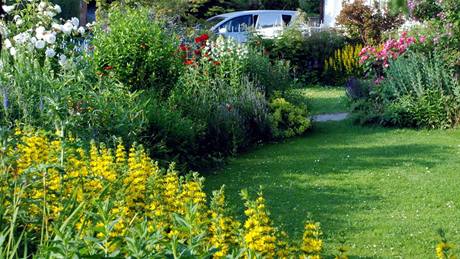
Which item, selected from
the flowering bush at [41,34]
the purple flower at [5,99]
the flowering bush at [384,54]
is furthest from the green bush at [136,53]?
the flowering bush at [384,54]

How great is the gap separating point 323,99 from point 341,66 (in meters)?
3.74

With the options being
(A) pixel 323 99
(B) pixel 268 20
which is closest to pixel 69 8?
(B) pixel 268 20

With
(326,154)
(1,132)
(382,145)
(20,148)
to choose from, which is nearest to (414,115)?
(382,145)

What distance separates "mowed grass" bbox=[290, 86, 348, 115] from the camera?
45.0 feet

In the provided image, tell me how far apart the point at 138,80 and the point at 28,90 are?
2254 millimetres

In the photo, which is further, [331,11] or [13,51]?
[331,11]

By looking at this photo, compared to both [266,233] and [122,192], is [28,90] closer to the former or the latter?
[122,192]

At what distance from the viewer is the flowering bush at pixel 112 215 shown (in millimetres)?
3449

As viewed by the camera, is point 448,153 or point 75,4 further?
point 75,4

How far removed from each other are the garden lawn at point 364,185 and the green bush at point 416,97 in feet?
1.07

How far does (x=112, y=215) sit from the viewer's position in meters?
3.67

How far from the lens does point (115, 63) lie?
9711 mm

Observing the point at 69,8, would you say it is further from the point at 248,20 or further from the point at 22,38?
the point at 22,38

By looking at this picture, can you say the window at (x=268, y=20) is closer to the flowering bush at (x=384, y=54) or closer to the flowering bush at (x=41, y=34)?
the flowering bush at (x=384, y=54)
